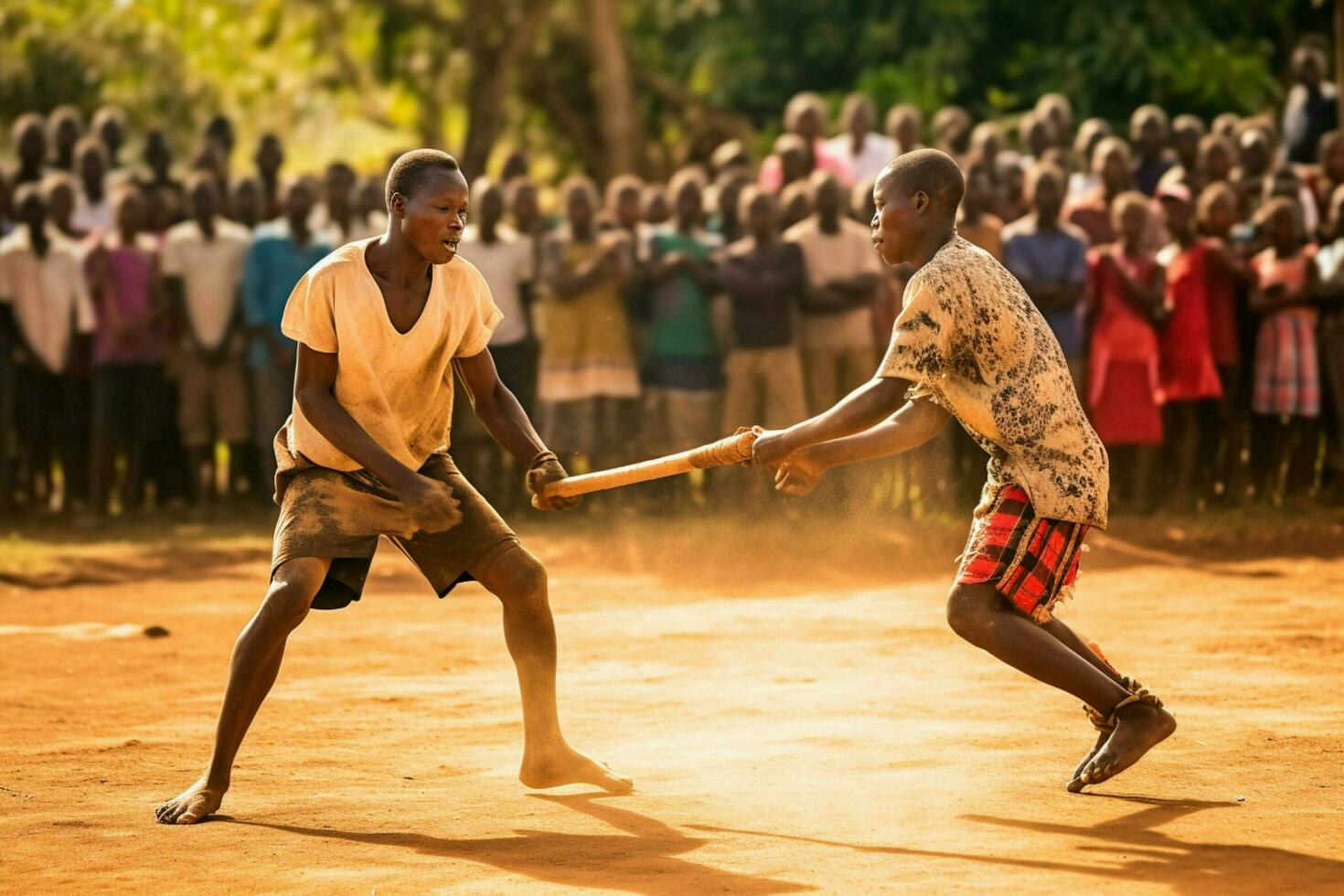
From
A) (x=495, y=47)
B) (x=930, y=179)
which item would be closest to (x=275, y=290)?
(x=930, y=179)

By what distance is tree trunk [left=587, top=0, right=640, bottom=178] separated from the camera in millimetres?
17922

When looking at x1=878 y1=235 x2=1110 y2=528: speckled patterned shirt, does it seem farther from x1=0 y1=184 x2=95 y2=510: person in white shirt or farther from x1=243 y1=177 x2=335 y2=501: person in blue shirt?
x1=0 y1=184 x2=95 y2=510: person in white shirt

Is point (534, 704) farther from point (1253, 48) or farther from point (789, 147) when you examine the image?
point (1253, 48)

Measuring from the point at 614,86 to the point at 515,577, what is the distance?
44.2 feet

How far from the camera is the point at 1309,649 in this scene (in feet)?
23.2

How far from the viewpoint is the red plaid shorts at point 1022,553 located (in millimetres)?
4879

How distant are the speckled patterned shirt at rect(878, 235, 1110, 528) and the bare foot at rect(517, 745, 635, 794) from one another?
1.32 meters

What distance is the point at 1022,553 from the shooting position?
4.88m

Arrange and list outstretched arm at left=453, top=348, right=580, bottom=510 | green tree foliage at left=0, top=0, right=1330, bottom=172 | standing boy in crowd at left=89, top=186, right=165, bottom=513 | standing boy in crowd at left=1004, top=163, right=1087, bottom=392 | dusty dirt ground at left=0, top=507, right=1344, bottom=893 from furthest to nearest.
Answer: green tree foliage at left=0, top=0, right=1330, bottom=172
standing boy in crowd at left=89, top=186, right=165, bottom=513
standing boy in crowd at left=1004, top=163, right=1087, bottom=392
outstretched arm at left=453, top=348, right=580, bottom=510
dusty dirt ground at left=0, top=507, right=1344, bottom=893

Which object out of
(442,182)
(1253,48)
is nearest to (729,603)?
(442,182)

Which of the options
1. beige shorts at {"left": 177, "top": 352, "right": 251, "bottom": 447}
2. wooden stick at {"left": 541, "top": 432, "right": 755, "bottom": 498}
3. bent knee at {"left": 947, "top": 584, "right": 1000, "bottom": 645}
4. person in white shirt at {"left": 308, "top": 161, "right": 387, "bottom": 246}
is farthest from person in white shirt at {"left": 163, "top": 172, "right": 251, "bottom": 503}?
bent knee at {"left": 947, "top": 584, "right": 1000, "bottom": 645}

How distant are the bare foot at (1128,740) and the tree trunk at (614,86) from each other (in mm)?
13501

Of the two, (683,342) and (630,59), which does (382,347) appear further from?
(630,59)

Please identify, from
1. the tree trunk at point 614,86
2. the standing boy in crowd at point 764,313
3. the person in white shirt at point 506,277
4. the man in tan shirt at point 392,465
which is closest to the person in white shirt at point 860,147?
the standing boy in crowd at point 764,313
